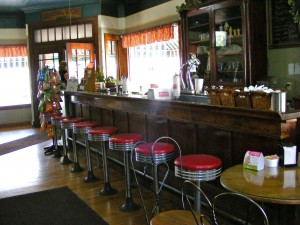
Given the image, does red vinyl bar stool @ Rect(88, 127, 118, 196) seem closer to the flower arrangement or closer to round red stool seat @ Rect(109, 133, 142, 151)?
round red stool seat @ Rect(109, 133, 142, 151)

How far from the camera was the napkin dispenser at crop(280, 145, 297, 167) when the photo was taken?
203cm

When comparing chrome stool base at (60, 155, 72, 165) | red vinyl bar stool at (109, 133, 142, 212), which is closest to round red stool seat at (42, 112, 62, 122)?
chrome stool base at (60, 155, 72, 165)

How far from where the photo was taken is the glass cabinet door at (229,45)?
4.72 metres

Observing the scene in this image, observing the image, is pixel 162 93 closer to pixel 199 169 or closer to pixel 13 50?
pixel 199 169

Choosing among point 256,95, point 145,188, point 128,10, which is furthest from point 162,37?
point 256,95

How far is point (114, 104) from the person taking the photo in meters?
4.55

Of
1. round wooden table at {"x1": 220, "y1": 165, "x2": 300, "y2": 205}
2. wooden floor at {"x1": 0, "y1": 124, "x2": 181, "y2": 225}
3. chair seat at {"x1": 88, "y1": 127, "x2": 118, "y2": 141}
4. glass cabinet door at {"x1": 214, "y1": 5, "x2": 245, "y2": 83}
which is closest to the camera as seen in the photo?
round wooden table at {"x1": 220, "y1": 165, "x2": 300, "y2": 205}

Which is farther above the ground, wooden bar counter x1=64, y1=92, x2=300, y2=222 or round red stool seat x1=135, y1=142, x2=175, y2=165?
wooden bar counter x1=64, y1=92, x2=300, y2=222

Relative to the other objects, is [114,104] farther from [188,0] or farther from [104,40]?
[104,40]

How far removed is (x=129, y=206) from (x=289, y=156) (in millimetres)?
1884

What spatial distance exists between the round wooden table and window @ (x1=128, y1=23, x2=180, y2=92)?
4811 millimetres

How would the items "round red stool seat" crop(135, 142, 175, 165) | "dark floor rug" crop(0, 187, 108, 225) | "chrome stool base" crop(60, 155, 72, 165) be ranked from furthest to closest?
"chrome stool base" crop(60, 155, 72, 165) → "dark floor rug" crop(0, 187, 108, 225) → "round red stool seat" crop(135, 142, 175, 165)

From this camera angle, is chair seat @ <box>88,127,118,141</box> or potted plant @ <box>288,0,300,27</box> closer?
chair seat @ <box>88,127,118,141</box>

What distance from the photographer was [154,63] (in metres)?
7.68
